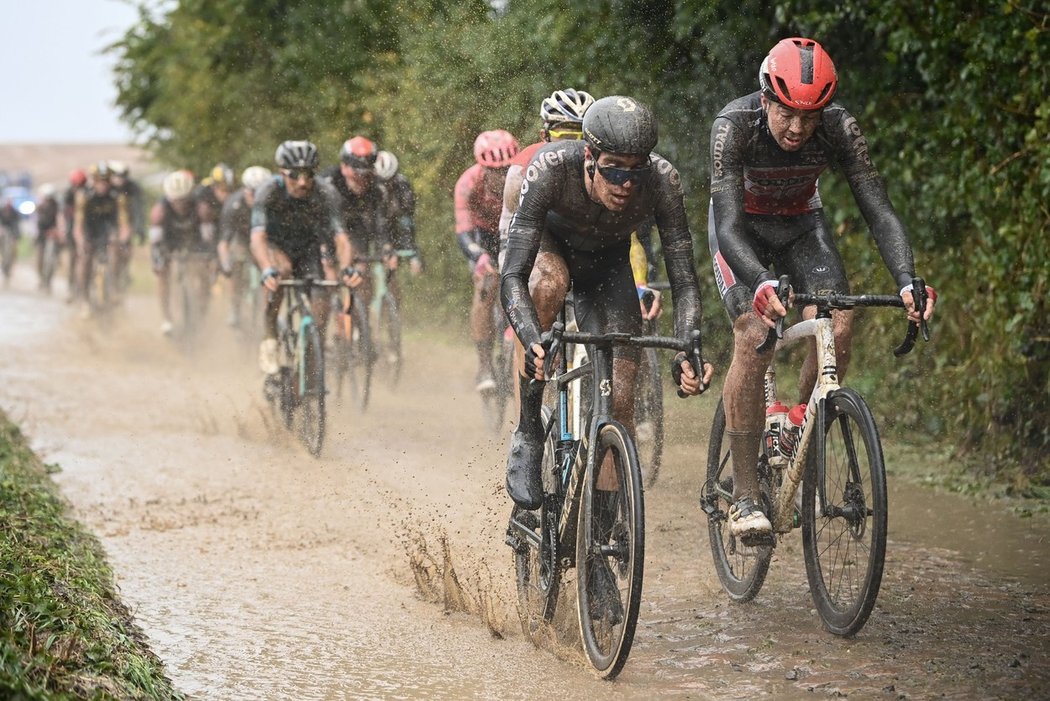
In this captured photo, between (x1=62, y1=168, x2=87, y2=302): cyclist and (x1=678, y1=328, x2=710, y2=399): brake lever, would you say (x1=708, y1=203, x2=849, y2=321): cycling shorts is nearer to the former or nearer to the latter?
(x1=678, y1=328, x2=710, y2=399): brake lever

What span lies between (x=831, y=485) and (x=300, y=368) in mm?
5607

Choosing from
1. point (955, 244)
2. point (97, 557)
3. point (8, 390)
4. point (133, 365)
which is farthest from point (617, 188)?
point (133, 365)

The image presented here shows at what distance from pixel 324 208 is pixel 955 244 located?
450 centimetres

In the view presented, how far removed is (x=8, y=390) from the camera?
13.8 metres

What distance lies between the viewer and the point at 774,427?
6.08 meters

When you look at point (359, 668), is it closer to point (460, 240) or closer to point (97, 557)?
point (97, 557)

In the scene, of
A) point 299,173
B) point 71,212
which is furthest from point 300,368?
point 71,212

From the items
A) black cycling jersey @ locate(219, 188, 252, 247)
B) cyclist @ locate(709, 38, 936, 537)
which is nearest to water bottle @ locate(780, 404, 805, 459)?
cyclist @ locate(709, 38, 936, 537)

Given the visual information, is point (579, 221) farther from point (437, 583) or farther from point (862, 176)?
point (437, 583)

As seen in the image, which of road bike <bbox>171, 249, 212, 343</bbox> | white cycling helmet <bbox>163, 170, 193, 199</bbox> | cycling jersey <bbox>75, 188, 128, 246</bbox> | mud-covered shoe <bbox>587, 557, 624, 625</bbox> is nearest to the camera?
mud-covered shoe <bbox>587, 557, 624, 625</bbox>

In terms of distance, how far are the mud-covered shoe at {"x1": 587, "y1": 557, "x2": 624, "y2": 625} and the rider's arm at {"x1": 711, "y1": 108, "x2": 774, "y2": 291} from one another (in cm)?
127

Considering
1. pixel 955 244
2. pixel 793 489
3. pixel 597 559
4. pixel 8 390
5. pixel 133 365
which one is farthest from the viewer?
pixel 133 365

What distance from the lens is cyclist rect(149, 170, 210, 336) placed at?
18.6m

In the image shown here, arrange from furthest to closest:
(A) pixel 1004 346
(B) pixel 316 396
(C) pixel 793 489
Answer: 1. (B) pixel 316 396
2. (A) pixel 1004 346
3. (C) pixel 793 489
